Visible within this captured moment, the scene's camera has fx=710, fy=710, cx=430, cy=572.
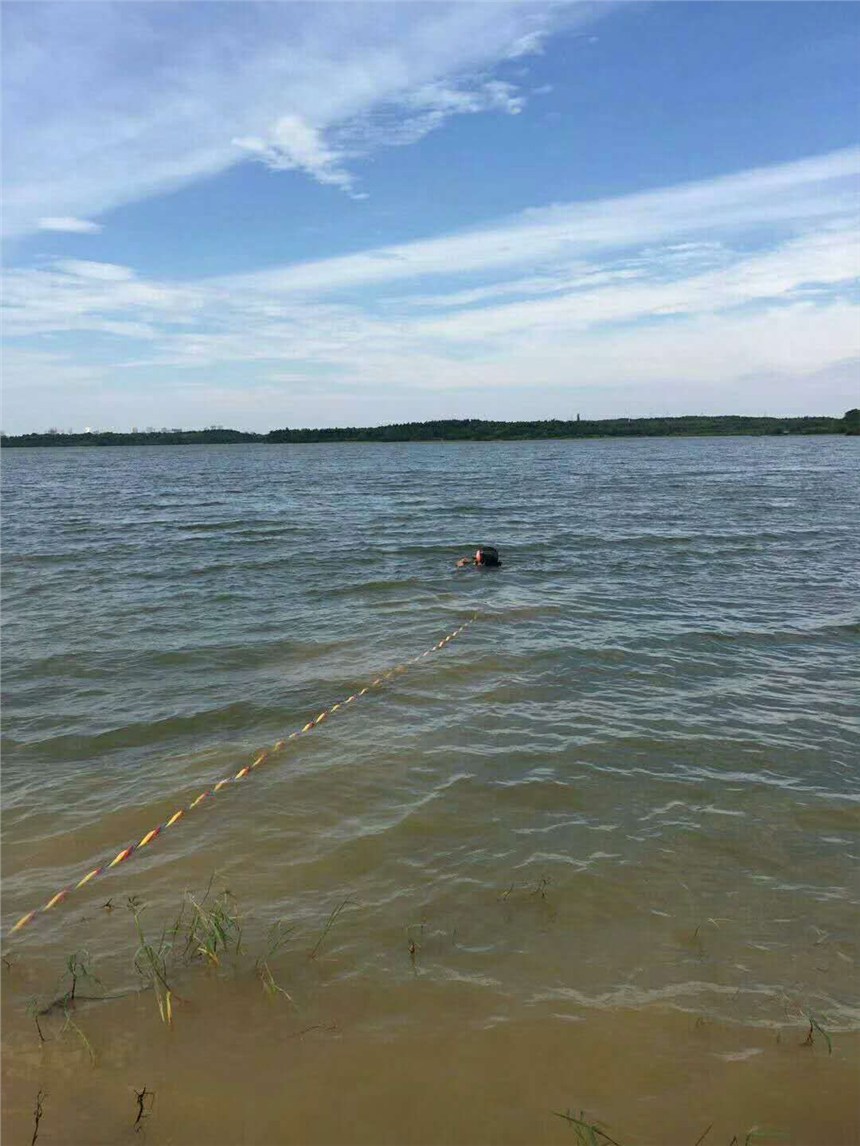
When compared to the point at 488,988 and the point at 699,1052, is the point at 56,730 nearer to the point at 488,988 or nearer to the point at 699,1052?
the point at 488,988

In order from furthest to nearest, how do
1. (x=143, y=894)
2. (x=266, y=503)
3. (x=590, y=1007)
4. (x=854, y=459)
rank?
(x=854, y=459) → (x=266, y=503) → (x=143, y=894) → (x=590, y=1007)

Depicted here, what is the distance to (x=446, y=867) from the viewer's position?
577cm

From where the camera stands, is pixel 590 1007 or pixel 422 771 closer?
pixel 590 1007

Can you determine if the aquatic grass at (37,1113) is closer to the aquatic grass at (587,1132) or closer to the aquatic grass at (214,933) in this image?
the aquatic grass at (214,933)

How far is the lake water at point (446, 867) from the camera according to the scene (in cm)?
377

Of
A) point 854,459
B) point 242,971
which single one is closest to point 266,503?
point 242,971

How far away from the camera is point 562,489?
46.3 m

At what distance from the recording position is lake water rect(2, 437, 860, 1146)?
377 cm

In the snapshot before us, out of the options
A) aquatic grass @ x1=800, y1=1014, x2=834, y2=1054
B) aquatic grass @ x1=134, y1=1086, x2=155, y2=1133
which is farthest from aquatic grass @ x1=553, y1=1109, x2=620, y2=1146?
aquatic grass @ x1=134, y1=1086, x2=155, y2=1133

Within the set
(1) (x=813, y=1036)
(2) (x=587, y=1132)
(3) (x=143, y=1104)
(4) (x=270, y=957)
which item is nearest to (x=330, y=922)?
(4) (x=270, y=957)

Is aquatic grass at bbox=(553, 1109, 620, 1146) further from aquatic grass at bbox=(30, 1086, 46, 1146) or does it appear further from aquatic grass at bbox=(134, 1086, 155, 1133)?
aquatic grass at bbox=(30, 1086, 46, 1146)

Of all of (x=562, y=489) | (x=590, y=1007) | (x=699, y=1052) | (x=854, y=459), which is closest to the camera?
(x=699, y=1052)

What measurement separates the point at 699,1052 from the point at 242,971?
2.80 m

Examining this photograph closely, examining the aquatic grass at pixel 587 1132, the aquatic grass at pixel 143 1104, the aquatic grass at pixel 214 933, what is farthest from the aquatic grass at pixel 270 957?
the aquatic grass at pixel 587 1132
